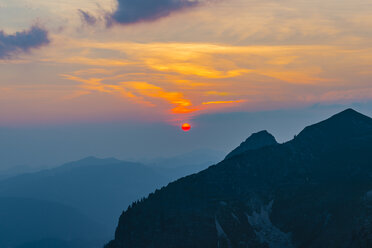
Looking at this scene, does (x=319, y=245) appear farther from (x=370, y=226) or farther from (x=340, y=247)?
(x=370, y=226)

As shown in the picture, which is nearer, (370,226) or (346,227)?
(370,226)

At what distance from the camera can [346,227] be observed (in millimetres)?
196875

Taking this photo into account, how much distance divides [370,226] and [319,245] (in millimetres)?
31592

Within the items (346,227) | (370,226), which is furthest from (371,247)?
(346,227)

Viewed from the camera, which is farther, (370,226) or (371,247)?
(370,226)

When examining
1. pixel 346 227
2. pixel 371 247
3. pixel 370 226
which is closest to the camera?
pixel 371 247

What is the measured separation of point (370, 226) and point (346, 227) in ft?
62.9

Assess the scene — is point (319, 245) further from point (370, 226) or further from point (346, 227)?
point (370, 226)

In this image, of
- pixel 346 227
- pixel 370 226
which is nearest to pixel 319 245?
pixel 346 227

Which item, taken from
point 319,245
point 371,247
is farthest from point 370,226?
point 319,245

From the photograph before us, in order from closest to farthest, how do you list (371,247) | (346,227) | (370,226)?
(371,247) < (370,226) < (346,227)

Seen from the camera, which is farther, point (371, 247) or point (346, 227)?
point (346, 227)

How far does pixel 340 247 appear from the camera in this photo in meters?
180

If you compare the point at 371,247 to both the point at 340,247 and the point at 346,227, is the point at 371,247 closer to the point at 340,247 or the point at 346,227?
the point at 340,247
